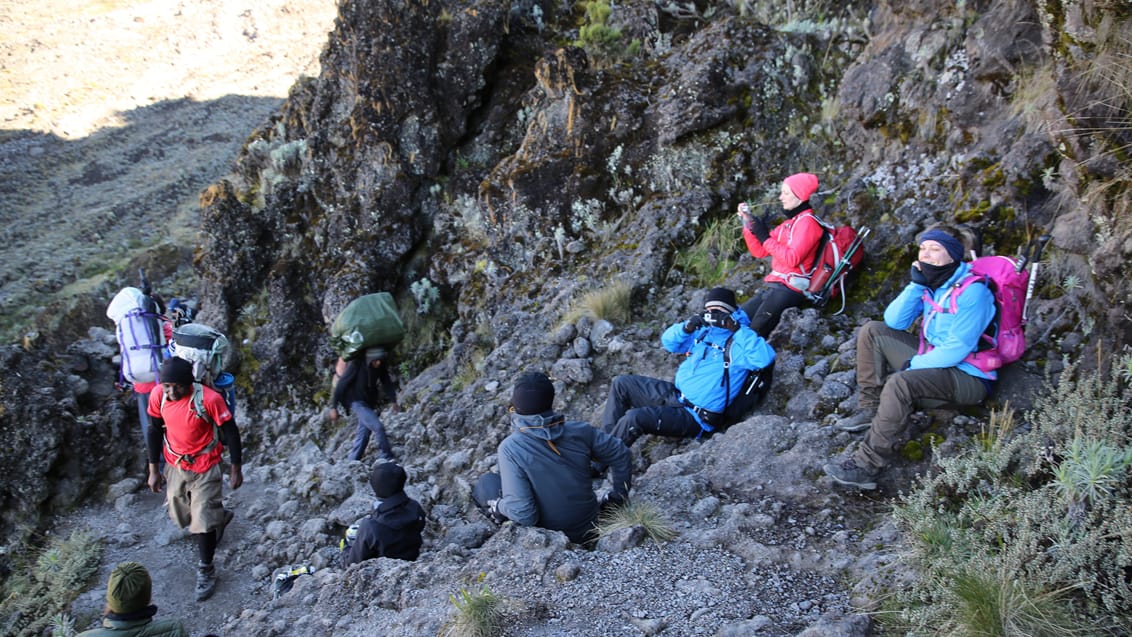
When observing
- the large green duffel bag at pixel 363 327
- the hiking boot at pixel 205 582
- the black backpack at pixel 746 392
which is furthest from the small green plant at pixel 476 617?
the large green duffel bag at pixel 363 327

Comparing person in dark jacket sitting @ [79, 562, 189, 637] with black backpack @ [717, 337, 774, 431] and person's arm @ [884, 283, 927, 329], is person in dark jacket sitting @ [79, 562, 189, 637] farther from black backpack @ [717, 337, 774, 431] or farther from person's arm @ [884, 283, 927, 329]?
person's arm @ [884, 283, 927, 329]

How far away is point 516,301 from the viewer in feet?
30.1

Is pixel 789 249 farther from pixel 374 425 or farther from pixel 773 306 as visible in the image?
pixel 374 425

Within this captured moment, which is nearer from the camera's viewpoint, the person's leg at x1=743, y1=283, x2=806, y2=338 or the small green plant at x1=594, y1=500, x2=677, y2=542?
the small green plant at x1=594, y1=500, x2=677, y2=542

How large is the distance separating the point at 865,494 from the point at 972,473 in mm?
844

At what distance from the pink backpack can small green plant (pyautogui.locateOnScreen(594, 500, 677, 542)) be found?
7.83 ft

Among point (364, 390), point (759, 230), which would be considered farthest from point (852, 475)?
point (364, 390)

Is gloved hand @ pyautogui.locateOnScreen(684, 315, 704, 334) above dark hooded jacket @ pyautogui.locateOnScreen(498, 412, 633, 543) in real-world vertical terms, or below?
above

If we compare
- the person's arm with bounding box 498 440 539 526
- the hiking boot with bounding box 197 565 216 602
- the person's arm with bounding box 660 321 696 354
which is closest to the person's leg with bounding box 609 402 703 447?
the person's arm with bounding box 660 321 696 354

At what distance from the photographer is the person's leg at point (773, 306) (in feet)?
21.9

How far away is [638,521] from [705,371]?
5.34 ft

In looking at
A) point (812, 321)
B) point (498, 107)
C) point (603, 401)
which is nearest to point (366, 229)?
point (498, 107)

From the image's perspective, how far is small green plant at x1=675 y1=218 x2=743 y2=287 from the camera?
799 cm

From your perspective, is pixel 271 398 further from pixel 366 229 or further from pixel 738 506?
pixel 738 506
